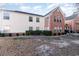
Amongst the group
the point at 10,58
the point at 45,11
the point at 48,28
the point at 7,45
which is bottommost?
the point at 10,58

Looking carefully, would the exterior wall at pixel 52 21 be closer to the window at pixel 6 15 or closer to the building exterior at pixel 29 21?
the building exterior at pixel 29 21

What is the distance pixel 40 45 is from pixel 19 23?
470 millimetres

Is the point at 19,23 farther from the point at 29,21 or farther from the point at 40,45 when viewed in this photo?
the point at 40,45

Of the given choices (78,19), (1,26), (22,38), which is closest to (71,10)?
(78,19)

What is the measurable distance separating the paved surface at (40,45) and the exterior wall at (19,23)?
14 cm

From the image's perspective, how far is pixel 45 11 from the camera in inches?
112

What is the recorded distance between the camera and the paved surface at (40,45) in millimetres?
2785

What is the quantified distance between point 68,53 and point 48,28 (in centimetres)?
49

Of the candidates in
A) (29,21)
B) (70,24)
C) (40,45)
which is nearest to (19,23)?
(29,21)

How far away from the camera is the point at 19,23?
2820 mm

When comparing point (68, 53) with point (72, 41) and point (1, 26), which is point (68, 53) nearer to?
point (72, 41)

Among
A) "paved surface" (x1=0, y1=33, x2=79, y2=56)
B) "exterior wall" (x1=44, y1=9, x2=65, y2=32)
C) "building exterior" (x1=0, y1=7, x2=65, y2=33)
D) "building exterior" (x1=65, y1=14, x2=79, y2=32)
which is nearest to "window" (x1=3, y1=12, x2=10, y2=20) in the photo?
"building exterior" (x1=0, y1=7, x2=65, y2=33)

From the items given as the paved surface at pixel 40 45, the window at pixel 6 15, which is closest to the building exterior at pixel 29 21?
the window at pixel 6 15

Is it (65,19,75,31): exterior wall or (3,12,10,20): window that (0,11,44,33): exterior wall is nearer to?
(3,12,10,20): window
